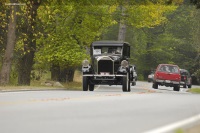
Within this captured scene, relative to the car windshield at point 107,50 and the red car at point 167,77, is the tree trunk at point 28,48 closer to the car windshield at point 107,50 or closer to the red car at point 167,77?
the car windshield at point 107,50

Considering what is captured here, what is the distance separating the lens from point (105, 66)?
29328mm

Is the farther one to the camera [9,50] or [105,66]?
[9,50]

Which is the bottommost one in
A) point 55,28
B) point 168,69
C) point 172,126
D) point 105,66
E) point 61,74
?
point 172,126

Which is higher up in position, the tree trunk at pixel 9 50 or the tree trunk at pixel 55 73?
the tree trunk at pixel 9 50

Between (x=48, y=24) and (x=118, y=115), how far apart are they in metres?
24.0

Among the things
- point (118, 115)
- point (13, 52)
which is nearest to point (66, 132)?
point (118, 115)

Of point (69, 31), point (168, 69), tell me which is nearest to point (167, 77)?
point (168, 69)

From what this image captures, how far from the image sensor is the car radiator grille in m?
29.2

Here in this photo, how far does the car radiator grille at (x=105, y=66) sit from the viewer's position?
96.0 ft

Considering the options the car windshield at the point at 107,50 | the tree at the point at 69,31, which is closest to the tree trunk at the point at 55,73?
the tree at the point at 69,31

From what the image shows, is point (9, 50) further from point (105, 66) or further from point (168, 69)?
point (168, 69)

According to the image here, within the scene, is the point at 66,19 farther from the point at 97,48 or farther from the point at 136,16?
the point at 97,48

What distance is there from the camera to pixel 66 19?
3747 cm

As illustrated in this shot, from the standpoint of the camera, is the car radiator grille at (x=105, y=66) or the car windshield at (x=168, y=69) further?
the car windshield at (x=168, y=69)
